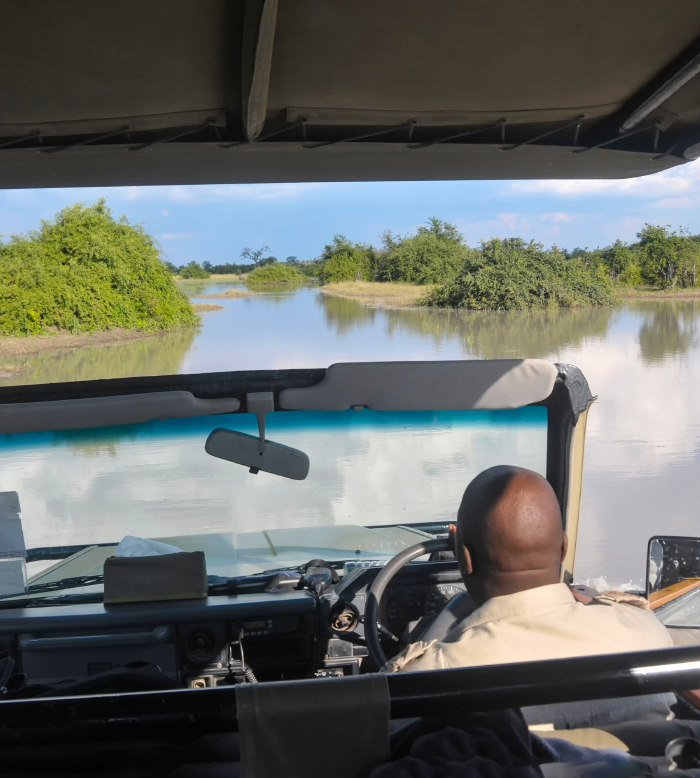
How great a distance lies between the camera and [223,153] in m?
→ 3.75

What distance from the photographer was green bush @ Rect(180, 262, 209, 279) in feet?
25.1

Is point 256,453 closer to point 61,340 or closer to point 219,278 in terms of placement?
point 219,278

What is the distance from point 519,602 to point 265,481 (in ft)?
5.06

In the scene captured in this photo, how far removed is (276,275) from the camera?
7496 millimetres

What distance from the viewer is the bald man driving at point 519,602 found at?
1.68 m

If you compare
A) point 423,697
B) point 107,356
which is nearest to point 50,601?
point 423,697

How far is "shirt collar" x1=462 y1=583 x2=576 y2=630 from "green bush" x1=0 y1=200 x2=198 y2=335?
8.06 m

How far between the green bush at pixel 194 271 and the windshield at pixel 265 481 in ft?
15.7

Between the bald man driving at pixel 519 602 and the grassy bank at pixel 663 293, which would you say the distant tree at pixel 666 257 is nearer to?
the grassy bank at pixel 663 293

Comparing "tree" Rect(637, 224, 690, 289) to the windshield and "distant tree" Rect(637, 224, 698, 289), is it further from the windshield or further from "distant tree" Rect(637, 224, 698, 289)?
the windshield

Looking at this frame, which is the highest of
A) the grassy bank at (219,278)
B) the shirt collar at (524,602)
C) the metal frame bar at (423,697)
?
the grassy bank at (219,278)

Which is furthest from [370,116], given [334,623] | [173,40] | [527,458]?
[334,623]

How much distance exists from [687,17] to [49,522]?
10.2 ft

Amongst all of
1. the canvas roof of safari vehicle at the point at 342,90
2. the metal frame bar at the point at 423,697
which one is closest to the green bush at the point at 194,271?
the canvas roof of safari vehicle at the point at 342,90
